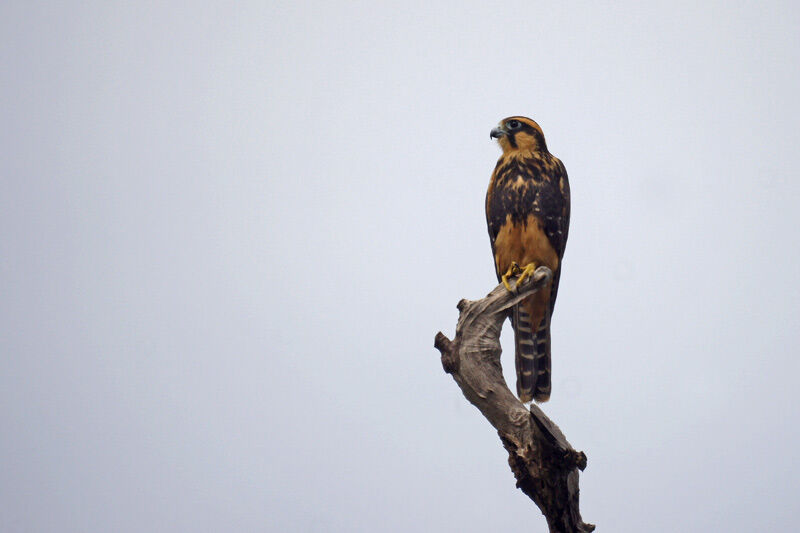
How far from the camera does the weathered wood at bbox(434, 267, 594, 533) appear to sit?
271cm

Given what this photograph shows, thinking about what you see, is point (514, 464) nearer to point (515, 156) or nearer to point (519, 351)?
point (519, 351)

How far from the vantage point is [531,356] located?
3.50m

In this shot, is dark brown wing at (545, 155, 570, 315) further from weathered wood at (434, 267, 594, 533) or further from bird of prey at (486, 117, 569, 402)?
weathered wood at (434, 267, 594, 533)

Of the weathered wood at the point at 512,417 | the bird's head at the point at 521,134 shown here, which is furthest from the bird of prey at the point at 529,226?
the weathered wood at the point at 512,417

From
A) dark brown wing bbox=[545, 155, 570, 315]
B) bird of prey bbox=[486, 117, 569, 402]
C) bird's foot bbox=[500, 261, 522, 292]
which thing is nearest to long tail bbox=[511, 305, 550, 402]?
bird of prey bbox=[486, 117, 569, 402]

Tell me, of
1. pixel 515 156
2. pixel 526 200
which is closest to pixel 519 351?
pixel 526 200

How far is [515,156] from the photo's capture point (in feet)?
11.6

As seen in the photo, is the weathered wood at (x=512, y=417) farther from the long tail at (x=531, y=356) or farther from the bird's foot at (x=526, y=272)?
the long tail at (x=531, y=356)

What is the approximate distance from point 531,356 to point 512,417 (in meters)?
0.68

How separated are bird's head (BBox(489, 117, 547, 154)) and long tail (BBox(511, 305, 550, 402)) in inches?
34.2

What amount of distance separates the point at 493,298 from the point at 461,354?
0.32m

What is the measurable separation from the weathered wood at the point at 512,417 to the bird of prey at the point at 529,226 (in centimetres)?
27

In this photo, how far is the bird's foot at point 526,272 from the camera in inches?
125

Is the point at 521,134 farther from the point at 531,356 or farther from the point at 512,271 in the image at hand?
the point at 531,356
